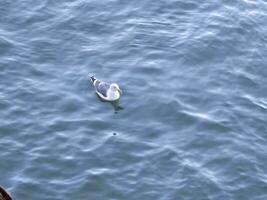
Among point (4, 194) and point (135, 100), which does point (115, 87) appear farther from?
point (4, 194)

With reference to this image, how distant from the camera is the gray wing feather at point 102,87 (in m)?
26.3

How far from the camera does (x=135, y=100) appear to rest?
88.5 ft

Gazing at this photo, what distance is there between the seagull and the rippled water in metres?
0.41

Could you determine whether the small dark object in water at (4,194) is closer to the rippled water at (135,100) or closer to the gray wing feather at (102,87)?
the rippled water at (135,100)

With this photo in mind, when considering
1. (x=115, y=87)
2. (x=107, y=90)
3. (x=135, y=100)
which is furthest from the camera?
(x=135, y=100)

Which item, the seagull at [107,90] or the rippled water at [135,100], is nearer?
the rippled water at [135,100]

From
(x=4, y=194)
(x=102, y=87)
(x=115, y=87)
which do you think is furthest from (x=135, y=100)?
(x=4, y=194)

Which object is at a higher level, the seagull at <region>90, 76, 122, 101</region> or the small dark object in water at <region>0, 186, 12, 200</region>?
the seagull at <region>90, 76, 122, 101</region>

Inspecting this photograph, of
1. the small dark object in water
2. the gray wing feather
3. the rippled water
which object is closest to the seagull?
the gray wing feather

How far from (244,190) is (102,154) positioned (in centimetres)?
479

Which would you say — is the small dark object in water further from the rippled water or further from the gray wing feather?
the gray wing feather

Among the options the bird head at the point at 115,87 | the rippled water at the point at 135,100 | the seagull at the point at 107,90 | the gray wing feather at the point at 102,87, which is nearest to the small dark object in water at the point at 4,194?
the rippled water at the point at 135,100

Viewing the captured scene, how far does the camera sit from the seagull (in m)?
26.0

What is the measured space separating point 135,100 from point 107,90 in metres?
1.42
